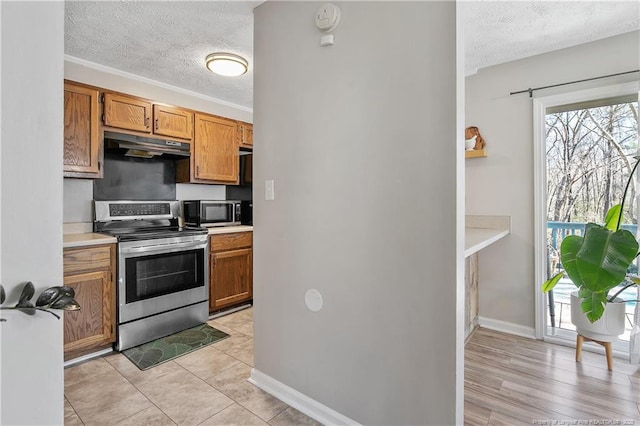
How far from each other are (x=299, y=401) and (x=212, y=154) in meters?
2.73

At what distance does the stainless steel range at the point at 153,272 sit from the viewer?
2.62 m

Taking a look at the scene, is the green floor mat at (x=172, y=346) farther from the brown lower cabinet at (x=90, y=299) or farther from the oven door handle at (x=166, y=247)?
the oven door handle at (x=166, y=247)

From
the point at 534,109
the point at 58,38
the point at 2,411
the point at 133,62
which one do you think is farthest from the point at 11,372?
the point at 534,109

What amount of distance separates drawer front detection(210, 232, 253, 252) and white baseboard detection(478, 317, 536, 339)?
256 cm

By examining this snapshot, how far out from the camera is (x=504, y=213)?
298 centimetres

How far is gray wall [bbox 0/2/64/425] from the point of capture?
30.5 inches

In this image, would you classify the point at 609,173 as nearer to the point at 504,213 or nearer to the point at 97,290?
the point at 504,213

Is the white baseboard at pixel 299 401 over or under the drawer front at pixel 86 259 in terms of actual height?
under

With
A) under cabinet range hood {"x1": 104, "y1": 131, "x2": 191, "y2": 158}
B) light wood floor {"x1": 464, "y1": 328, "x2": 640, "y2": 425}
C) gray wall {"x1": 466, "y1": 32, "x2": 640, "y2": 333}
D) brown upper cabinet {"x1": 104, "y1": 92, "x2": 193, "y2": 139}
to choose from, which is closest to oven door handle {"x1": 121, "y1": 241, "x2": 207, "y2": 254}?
under cabinet range hood {"x1": 104, "y1": 131, "x2": 191, "y2": 158}

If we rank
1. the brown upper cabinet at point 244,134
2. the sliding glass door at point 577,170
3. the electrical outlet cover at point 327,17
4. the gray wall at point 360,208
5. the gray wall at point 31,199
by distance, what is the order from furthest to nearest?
the brown upper cabinet at point 244,134, the sliding glass door at point 577,170, the electrical outlet cover at point 327,17, the gray wall at point 360,208, the gray wall at point 31,199

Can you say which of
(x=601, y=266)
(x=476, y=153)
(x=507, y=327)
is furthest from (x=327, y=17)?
(x=507, y=327)

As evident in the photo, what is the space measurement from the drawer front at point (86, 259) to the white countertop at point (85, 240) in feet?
0.14

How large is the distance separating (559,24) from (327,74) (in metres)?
1.86

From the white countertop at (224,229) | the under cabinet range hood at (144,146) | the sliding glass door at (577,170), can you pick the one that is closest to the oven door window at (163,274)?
the white countertop at (224,229)
